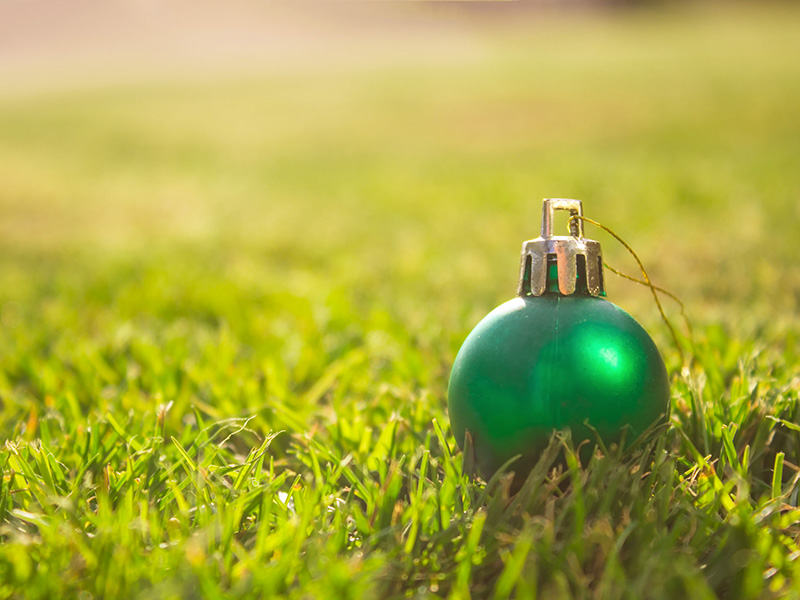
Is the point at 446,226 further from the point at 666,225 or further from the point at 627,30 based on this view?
the point at 627,30

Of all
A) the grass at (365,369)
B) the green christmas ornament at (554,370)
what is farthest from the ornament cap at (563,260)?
the grass at (365,369)

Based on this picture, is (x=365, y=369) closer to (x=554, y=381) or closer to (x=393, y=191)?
(x=554, y=381)

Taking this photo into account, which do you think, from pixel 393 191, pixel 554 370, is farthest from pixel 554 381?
pixel 393 191

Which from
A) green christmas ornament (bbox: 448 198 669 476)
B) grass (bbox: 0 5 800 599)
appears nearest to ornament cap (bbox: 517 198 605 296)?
green christmas ornament (bbox: 448 198 669 476)

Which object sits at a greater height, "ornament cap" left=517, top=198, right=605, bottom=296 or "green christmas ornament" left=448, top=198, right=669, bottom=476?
"ornament cap" left=517, top=198, right=605, bottom=296

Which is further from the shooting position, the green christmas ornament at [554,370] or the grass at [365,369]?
the green christmas ornament at [554,370]

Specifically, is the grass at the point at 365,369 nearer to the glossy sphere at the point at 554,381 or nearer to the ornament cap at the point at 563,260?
the glossy sphere at the point at 554,381

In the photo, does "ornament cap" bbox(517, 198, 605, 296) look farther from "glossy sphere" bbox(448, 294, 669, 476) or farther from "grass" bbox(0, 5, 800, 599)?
"grass" bbox(0, 5, 800, 599)
